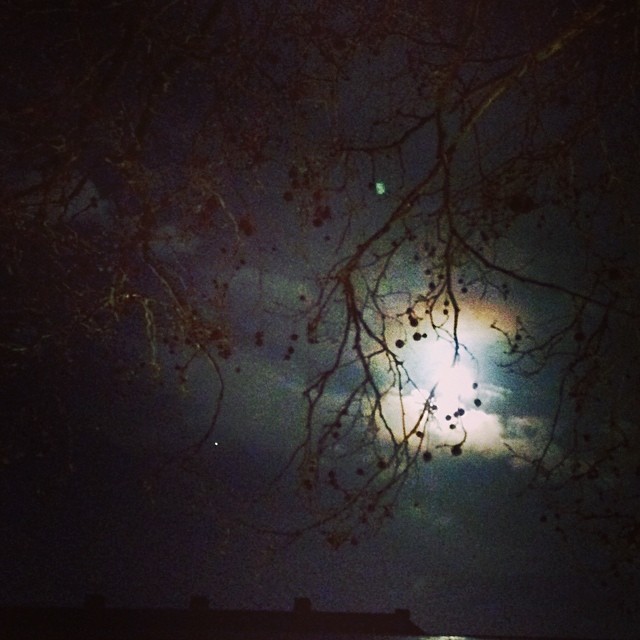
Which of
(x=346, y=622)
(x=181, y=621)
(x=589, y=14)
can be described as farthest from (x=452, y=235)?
(x=346, y=622)

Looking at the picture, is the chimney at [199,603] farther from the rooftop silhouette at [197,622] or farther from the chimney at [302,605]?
the chimney at [302,605]

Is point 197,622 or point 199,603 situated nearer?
point 197,622

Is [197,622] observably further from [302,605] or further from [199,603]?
[302,605]

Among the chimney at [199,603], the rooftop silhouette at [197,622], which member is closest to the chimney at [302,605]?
the rooftop silhouette at [197,622]

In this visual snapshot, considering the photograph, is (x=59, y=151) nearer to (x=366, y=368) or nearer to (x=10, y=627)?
(x=366, y=368)

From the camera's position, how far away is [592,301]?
3.99 metres

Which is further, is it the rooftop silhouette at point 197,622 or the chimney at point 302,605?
the chimney at point 302,605

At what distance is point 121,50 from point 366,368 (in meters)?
2.68

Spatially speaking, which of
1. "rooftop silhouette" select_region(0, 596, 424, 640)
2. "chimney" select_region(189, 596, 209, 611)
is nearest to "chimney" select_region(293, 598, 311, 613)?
"rooftop silhouette" select_region(0, 596, 424, 640)

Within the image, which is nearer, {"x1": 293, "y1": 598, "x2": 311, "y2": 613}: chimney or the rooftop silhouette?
the rooftop silhouette

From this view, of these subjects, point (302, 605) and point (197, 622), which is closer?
point (197, 622)

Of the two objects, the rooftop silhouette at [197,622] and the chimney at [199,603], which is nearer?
the rooftop silhouette at [197,622]

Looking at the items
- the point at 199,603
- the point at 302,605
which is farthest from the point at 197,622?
the point at 302,605

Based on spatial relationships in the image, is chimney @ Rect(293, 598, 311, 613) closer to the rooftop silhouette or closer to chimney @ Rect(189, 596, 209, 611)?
the rooftop silhouette
